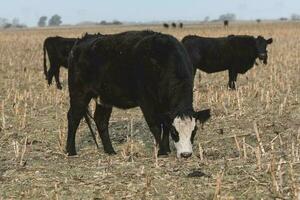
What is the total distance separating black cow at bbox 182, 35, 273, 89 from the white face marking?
898 centimetres

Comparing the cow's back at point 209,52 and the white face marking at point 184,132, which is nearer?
the white face marking at point 184,132

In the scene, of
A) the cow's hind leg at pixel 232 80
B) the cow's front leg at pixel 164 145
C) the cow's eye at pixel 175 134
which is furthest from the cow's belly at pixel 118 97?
the cow's hind leg at pixel 232 80

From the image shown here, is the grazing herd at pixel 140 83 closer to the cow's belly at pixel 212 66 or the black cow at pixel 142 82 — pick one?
the black cow at pixel 142 82

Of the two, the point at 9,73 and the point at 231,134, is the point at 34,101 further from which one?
the point at 9,73

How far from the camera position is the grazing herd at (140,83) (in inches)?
304

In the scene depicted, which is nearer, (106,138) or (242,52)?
(106,138)

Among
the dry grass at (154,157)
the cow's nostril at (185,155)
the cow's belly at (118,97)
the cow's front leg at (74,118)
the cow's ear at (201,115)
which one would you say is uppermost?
the cow's belly at (118,97)

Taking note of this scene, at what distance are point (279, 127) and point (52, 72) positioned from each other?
10.0m

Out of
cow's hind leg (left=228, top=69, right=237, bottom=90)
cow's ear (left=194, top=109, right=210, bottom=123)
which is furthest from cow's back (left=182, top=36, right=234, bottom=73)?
cow's ear (left=194, top=109, right=210, bottom=123)

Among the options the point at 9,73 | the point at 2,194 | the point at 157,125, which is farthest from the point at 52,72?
the point at 2,194

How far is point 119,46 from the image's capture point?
28.3ft

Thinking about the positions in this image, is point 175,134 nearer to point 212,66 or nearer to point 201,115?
point 201,115

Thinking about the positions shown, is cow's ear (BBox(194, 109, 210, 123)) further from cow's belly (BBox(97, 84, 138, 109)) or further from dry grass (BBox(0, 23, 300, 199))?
cow's belly (BBox(97, 84, 138, 109))

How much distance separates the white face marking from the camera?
7.51 meters
